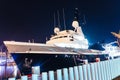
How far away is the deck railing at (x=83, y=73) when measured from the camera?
4.49 m

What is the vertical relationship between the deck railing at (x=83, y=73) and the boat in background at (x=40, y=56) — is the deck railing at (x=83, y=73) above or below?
below

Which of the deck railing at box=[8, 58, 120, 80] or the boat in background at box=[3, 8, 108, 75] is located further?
the boat in background at box=[3, 8, 108, 75]

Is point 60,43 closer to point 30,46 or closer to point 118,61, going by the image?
point 30,46

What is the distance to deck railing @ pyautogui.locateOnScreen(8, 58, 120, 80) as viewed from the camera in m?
4.49

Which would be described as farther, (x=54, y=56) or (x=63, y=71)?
(x=54, y=56)

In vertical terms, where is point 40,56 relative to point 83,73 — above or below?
above

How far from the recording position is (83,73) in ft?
19.9

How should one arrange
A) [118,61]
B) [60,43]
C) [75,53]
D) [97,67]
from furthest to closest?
[60,43] → [75,53] → [118,61] → [97,67]

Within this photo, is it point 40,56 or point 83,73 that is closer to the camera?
point 83,73

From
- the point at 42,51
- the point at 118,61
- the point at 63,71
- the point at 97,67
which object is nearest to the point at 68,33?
the point at 42,51

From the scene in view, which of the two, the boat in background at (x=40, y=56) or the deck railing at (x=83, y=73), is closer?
the deck railing at (x=83, y=73)

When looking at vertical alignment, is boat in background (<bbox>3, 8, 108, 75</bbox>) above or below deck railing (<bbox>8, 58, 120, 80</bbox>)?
above

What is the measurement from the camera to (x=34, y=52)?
513 inches

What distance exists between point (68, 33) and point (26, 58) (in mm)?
10766
